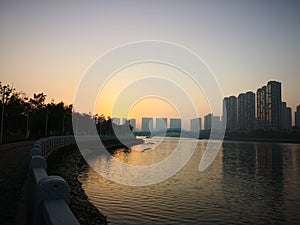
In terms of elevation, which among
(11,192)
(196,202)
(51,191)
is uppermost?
(51,191)

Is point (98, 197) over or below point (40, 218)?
below

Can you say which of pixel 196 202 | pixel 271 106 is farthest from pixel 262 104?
pixel 196 202

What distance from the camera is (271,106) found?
183 m

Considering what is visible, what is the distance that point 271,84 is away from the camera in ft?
593

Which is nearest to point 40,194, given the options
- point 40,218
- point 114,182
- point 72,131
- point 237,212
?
point 40,218

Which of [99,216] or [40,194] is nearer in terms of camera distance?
[40,194]

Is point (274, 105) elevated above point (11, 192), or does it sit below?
above

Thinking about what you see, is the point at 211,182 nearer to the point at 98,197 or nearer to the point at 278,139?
the point at 98,197

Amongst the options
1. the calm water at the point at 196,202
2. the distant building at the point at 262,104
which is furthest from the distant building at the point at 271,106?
the calm water at the point at 196,202

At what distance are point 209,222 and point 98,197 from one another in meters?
5.54

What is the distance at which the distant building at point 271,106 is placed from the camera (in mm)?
180375

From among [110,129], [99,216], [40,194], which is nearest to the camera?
[40,194]

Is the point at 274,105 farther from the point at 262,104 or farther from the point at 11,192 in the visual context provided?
the point at 11,192

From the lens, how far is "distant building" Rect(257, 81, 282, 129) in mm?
180375
